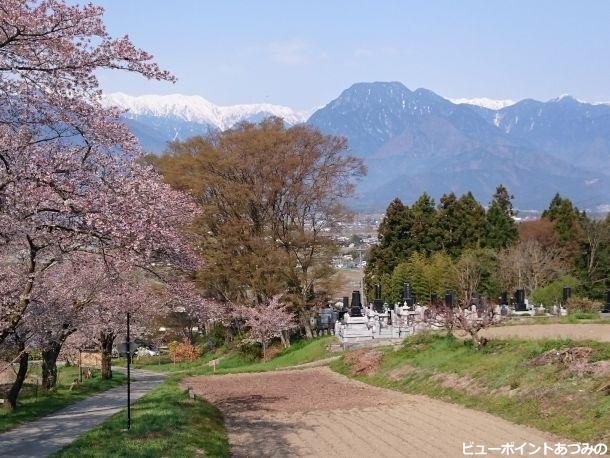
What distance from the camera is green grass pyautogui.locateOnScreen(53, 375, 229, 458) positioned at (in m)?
10.8

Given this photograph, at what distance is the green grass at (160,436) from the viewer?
10.8m

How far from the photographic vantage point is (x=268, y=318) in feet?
124

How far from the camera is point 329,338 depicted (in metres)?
36.6

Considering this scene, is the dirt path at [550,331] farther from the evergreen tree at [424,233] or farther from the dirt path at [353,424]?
the evergreen tree at [424,233]

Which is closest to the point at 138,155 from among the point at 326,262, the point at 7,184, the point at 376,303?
the point at 7,184

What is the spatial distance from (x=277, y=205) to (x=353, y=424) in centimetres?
2537

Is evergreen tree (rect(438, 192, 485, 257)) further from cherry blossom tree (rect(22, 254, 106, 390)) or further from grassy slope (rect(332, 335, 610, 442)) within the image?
cherry blossom tree (rect(22, 254, 106, 390))

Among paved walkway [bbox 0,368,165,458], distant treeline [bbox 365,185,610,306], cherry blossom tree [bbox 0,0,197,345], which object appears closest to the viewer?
cherry blossom tree [bbox 0,0,197,345]

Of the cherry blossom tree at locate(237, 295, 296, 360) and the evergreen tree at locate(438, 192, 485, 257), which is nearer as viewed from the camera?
the cherry blossom tree at locate(237, 295, 296, 360)

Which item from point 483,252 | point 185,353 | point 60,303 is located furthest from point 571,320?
point 185,353

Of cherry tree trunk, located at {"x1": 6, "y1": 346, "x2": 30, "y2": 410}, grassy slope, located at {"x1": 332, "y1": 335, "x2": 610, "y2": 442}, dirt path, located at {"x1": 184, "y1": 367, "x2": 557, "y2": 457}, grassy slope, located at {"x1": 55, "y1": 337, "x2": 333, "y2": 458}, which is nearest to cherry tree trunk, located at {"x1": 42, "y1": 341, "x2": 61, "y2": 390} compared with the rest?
cherry tree trunk, located at {"x1": 6, "y1": 346, "x2": 30, "y2": 410}

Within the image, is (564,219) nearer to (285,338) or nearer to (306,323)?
(306,323)

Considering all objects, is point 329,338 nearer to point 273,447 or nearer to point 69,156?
point 273,447

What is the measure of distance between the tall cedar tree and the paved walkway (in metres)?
16.0
